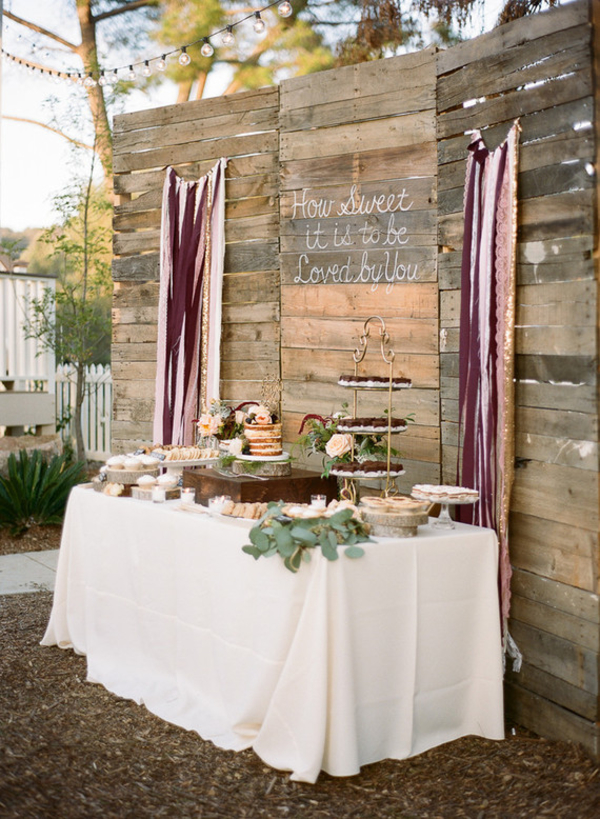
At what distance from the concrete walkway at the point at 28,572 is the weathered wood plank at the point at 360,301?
2.61 m

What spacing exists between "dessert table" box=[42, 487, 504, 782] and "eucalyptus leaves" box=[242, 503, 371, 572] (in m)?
0.05

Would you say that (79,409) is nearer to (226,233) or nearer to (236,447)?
(226,233)

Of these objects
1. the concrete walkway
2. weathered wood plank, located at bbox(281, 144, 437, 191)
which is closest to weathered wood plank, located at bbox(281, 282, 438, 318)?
weathered wood plank, located at bbox(281, 144, 437, 191)

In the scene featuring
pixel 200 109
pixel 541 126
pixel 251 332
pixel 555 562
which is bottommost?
pixel 555 562

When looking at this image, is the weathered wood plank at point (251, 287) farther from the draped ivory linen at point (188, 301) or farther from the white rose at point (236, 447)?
the white rose at point (236, 447)

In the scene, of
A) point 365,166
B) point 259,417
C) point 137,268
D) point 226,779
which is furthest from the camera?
point 137,268

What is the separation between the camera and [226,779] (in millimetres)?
3139

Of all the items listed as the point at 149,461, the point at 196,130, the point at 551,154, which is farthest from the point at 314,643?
the point at 196,130

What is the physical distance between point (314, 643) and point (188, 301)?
2817 millimetres

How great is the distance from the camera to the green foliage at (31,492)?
7344 millimetres

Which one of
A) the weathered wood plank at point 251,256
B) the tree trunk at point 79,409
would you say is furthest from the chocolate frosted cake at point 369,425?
the tree trunk at point 79,409

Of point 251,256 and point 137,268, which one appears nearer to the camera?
point 251,256

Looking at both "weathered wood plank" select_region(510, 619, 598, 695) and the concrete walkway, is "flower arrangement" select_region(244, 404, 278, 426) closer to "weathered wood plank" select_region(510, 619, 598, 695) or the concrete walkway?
"weathered wood plank" select_region(510, 619, 598, 695)

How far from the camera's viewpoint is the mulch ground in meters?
2.93
